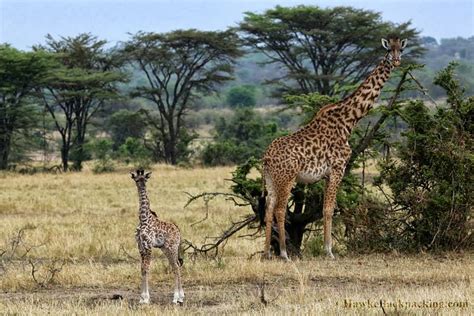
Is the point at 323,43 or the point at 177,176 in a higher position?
the point at 323,43

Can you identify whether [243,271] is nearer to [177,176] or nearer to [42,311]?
[42,311]

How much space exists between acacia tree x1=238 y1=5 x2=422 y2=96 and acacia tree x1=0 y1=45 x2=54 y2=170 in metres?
9.14

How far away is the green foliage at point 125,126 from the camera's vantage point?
4328 centimetres

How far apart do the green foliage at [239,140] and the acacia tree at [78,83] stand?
564 centimetres

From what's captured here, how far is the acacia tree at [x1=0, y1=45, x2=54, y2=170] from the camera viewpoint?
35.8 m

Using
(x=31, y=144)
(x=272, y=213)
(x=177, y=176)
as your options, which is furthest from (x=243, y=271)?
(x=31, y=144)

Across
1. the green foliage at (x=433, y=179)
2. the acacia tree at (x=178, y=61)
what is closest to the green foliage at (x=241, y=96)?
the acacia tree at (x=178, y=61)

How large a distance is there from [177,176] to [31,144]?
13.6 m

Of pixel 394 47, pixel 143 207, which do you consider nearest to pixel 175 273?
pixel 143 207

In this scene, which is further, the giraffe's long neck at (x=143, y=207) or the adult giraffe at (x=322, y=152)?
the adult giraffe at (x=322, y=152)

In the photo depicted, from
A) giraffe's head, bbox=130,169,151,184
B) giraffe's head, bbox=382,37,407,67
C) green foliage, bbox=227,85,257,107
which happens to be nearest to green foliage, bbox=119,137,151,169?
giraffe's head, bbox=382,37,407,67

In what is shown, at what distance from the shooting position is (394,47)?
35.4ft

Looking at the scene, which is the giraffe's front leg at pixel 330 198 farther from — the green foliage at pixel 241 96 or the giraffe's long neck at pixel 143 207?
the green foliage at pixel 241 96

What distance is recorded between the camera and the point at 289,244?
11602 mm
